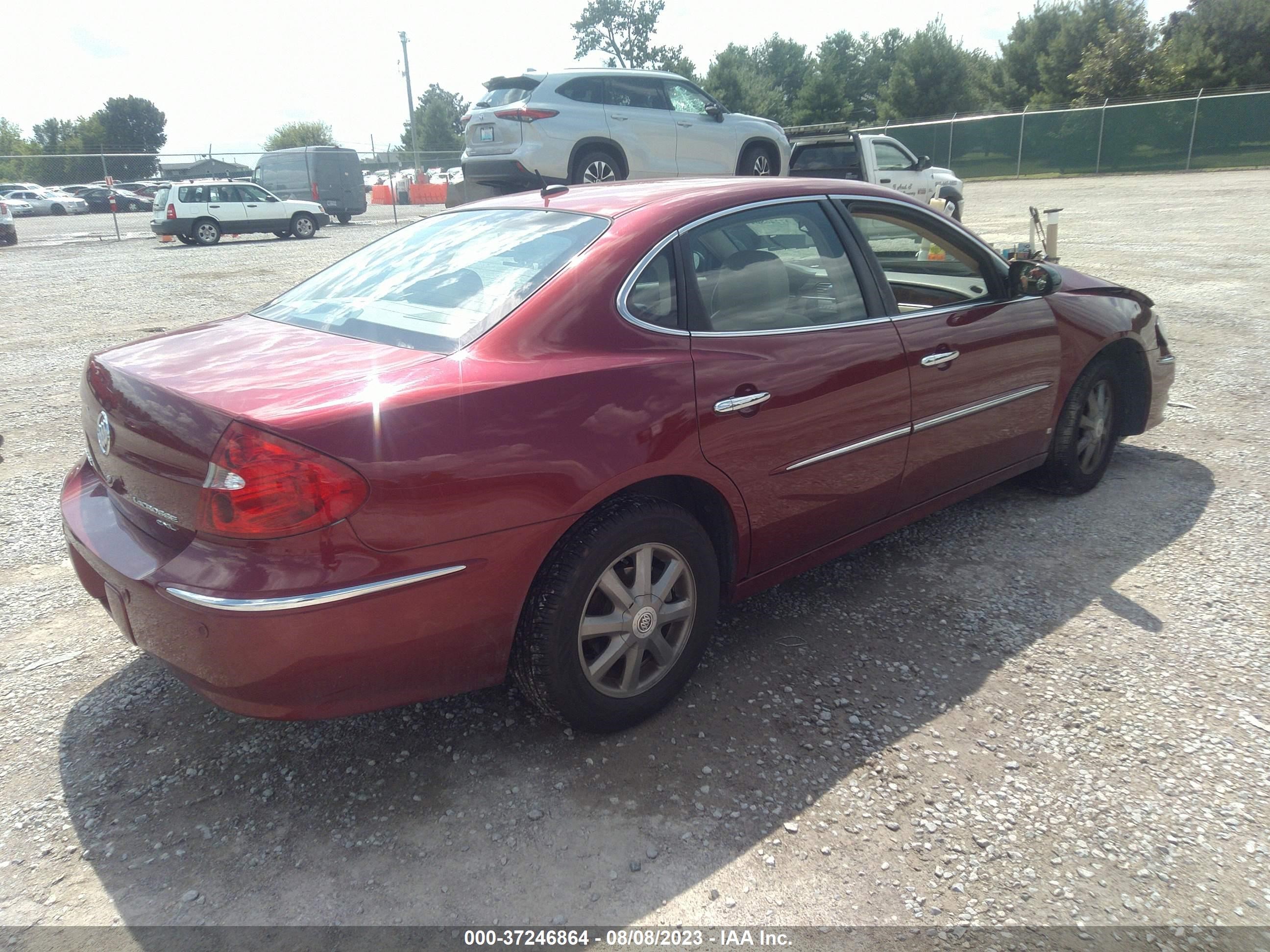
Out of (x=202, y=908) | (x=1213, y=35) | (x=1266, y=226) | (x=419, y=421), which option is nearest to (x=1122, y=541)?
(x=419, y=421)

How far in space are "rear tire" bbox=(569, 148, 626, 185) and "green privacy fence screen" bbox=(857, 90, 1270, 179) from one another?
2807 cm

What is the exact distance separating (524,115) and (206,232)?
12533 millimetres

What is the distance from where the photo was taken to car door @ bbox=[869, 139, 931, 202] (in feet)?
53.5

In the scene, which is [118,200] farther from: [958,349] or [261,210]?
[958,349]

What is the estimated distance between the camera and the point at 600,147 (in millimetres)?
12078

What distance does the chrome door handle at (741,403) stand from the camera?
9.39 feet

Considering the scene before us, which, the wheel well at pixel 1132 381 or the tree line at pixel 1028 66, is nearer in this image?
the wheel well at pixel 1132 381

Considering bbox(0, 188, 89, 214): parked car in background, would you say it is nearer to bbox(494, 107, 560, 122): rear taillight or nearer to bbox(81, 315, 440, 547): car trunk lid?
bbox(494, 107, 560, 122): rear taillight

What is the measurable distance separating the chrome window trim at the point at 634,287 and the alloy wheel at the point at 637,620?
66 centimetres

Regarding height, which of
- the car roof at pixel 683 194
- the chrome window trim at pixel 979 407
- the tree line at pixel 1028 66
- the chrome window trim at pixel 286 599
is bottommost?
the chrome window trim at pixel 979 407

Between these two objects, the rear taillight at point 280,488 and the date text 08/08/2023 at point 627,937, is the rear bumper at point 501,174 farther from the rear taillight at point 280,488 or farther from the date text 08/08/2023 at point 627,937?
the date text 08/08/2023 at point 627,937

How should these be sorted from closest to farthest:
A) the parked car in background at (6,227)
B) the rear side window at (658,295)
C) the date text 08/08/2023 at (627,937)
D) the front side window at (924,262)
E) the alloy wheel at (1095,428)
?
the date text 08/08/2023 at (627,937), the rear side window at (658,295), the front side window at (924,262), the alloy wheel at (1095,428), the parked car in background at (6,227)

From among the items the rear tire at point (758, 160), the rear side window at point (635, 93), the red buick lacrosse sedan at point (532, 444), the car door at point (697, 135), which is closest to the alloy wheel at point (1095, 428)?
the red buick lacrosse sedan at point (532, 444)

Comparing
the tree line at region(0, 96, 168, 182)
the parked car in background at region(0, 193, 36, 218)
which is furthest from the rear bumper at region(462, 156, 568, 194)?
the tree line at region(0, 96, 168, 182)
